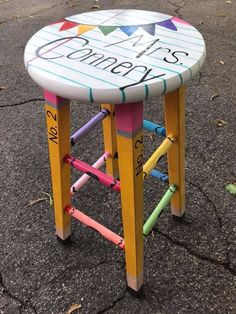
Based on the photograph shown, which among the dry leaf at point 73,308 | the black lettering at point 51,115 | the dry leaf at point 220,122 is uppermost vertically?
the black lettering at point 51,115

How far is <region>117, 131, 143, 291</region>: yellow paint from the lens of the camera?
0.90 metres

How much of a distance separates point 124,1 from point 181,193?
8.05ft

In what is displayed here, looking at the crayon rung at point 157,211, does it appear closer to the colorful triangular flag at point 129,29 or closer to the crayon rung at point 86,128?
the crayon rung at point 86,128

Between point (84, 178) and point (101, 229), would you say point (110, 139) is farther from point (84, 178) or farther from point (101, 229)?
point (101, 229)

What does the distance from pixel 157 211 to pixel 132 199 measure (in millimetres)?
240

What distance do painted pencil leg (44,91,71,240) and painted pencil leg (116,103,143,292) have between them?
0.20 metres

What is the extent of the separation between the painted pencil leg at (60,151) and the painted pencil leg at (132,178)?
0.66 ft

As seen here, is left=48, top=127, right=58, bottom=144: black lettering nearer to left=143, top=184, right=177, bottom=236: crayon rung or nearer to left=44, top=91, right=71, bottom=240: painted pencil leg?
left=44, top=91, right=71, bottom=240: painted pencil leg

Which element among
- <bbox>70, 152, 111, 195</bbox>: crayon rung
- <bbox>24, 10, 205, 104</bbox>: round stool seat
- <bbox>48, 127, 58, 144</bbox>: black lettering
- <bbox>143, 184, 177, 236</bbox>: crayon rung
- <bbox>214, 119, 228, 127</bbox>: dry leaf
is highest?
<bbox>24, 10, 205, 104</bbox>: round stool seat

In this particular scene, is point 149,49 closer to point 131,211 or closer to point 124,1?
point 131,211

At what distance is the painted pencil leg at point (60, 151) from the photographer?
3.28 feet

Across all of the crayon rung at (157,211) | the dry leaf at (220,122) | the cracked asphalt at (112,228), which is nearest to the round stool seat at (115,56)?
the crayon rung at (157,211)

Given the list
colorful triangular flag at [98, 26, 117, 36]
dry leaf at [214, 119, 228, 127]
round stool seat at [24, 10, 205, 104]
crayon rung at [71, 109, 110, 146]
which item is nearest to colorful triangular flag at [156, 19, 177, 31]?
round stool seat at [24, 10, 205, 104]

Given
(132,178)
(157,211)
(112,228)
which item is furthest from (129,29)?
(112,228)
